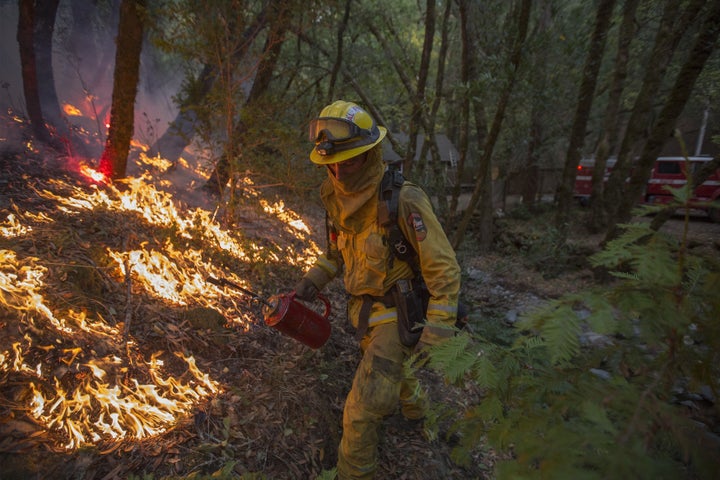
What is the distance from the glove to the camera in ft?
10.3

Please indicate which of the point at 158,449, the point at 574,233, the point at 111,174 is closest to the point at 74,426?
the point at 158,449

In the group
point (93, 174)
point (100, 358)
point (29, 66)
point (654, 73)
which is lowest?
point (100, 358)

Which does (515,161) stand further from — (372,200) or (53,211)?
(53,211)

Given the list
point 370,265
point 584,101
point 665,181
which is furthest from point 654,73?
point 370,265

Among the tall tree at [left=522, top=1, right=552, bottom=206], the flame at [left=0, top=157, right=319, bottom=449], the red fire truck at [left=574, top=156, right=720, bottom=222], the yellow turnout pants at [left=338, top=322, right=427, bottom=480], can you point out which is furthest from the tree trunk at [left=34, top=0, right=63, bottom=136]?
the red fire truck at [left=574, top=156, right=720, bottom=222]

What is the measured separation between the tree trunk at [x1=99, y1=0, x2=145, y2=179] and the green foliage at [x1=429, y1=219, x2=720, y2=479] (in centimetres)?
623

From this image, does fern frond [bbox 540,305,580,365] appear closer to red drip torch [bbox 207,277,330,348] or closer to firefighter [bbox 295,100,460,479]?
firefighter [bbox 295,100,460,479]

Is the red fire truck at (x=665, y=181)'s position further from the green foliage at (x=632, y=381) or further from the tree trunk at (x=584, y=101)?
the green foliage at (x=632, y=381)

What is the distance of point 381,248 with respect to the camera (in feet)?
8.66

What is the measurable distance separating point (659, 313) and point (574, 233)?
11.4 metres

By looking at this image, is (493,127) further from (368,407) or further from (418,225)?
(368,407)

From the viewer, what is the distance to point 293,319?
2814 mm

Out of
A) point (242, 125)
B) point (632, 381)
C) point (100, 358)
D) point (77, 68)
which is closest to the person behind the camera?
point (632, 381)

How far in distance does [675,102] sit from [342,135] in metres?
6.40
